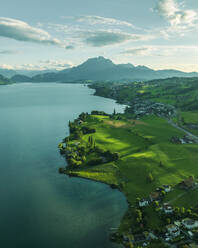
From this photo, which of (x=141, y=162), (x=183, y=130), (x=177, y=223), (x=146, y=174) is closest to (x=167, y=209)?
(x=177, y=223)

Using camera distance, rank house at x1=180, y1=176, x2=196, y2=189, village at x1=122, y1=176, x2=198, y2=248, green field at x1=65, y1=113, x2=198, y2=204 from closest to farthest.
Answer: village at x1=122, y1=176, x2=198, y2=248, house at x1=180, y1=176, x2=196, y2=189, green field at x1=65, y1=113, x2=198, y2=204

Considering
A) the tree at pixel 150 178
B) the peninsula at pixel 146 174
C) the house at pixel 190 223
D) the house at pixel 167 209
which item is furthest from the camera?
the tree at pixel 150 178

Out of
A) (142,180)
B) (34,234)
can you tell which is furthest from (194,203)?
(34,234)

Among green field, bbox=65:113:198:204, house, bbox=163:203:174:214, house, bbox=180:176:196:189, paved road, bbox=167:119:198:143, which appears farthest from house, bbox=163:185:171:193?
paved road, bbox=167:119:198:143

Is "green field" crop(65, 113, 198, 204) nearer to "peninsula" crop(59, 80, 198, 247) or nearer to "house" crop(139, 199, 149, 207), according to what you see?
"peninsula" crop(59, 80, 198, 247)

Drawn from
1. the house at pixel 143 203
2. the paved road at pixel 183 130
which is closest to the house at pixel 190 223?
the house at pixel 143 203

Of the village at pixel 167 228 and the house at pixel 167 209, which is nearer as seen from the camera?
the village at pixel 167 228

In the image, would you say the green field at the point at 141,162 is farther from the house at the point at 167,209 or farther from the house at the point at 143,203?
the house at the point at 167,209

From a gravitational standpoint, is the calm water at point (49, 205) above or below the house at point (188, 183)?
below
